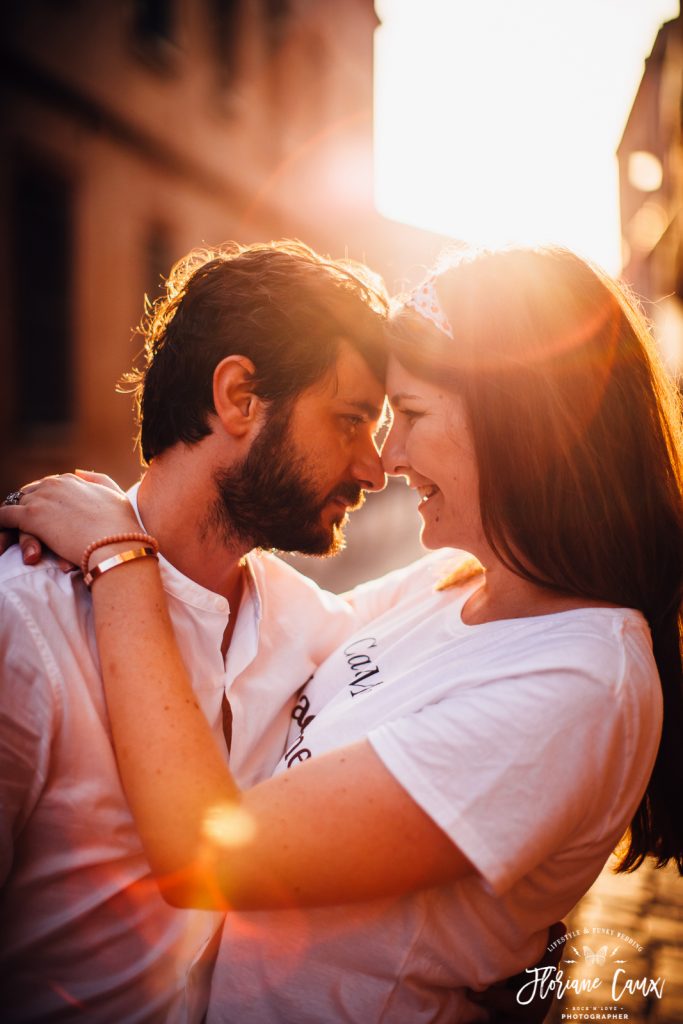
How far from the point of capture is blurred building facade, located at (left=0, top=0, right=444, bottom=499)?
34.3 ft

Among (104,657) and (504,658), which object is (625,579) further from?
(104,657)

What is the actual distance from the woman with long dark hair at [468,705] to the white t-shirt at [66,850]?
0.40 feet

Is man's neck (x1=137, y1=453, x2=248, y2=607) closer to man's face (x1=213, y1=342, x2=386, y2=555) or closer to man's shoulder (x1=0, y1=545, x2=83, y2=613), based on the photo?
man's face (x1=213, y1=342, x2=386, y2=555)

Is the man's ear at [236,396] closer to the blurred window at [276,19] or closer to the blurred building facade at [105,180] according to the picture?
the blurred building facade at [105,180]

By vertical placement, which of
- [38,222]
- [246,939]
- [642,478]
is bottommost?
[246,939]

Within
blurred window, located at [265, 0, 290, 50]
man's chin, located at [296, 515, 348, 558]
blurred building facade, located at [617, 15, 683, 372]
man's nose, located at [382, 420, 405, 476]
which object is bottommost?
man's chin, located at [296, 515, 348, 558]

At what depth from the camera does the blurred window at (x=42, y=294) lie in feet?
35.3

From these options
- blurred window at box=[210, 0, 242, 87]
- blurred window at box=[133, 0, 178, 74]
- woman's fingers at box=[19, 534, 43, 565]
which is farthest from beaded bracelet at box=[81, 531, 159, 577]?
blurred window at box=[210, 0, 242, 87]

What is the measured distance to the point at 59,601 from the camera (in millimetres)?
1961

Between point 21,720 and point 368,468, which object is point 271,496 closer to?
point 368,468

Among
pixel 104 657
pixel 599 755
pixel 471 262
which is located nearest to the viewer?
pixel 599 755

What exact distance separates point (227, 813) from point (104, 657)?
47 cm

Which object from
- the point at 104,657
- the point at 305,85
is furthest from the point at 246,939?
the point at 305,85

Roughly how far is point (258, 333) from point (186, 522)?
68 cm
